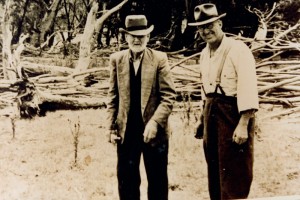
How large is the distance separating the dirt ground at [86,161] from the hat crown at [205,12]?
0.67 m

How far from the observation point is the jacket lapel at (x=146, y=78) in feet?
9.55

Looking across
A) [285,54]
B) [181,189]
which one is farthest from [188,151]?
[285,54]

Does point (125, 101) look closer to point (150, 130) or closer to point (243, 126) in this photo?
point (150, 130)

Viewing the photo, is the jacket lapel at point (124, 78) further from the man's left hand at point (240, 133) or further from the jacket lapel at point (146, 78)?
the man's left hand at point (240, 133)

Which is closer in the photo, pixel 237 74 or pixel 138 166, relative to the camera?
pixel 237 74

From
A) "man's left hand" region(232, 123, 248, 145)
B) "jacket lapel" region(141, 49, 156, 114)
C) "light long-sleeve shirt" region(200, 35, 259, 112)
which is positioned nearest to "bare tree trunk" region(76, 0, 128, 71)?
"jacket lapel" region(141, 49, 156, 114)

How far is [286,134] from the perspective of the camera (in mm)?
3629

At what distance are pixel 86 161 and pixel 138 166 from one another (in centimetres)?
34

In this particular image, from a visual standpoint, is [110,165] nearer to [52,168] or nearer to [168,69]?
[52,168]

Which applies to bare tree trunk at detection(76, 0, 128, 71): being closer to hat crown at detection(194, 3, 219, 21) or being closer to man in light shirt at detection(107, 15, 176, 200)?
man in light shirt at detection(107, 15, 176, 200)

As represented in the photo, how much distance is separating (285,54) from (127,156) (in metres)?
1.44

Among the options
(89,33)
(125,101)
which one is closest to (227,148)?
(125,101)

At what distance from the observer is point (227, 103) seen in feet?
9.66

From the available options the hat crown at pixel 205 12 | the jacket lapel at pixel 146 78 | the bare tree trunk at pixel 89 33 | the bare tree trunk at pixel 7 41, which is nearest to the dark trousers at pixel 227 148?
the jacket lapel at pixel 146 78
